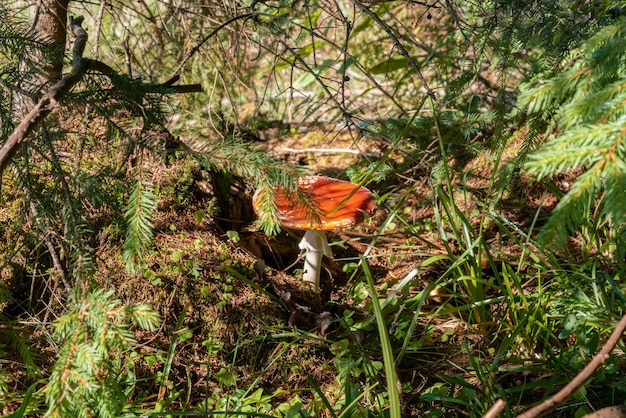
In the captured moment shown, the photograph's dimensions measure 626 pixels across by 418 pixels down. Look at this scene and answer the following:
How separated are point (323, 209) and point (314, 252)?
64cm

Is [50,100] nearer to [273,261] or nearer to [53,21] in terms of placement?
[53,21]

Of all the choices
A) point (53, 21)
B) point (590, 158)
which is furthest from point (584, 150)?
point (53, 21)

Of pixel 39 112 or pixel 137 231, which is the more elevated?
pixel 39 112

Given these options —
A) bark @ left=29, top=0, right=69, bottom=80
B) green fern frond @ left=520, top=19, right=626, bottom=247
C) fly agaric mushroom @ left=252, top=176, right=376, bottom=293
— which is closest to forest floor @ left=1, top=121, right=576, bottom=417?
fly agaric mushroom @ left=252, top=176, right=376, bottom=293

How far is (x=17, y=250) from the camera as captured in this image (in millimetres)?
2322

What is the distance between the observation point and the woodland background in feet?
4.40

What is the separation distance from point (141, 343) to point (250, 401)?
1.82 feet

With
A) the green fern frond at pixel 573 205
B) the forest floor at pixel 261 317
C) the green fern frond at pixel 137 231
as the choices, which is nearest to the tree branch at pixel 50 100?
the green fern frond at pixel 137 231

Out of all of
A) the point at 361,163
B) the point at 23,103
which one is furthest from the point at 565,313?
the point at 23,103

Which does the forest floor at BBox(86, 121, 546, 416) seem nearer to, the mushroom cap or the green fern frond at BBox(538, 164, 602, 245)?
the mushroom cap

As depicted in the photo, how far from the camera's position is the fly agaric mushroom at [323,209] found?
237 cm

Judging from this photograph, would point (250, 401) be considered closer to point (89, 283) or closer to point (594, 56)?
point (89, 283)

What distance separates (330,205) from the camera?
2525mm

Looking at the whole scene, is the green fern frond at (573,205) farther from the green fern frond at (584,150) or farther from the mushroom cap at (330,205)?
the mushroom cap at (330,205)
